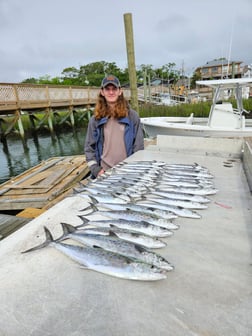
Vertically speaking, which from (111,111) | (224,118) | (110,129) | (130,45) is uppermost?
(130,45)

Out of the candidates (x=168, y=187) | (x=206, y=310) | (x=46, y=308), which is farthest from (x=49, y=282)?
(x=168, y=187)

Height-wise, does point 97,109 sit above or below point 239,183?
above

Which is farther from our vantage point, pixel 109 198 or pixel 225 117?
pixel 225 117

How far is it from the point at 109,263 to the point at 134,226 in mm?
464

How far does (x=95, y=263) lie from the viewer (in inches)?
54.1

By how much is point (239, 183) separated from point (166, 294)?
1818 millimetres

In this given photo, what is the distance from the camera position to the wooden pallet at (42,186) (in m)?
5.38

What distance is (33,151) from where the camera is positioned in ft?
52.7

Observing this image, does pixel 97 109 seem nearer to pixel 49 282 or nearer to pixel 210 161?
pixel 210 161

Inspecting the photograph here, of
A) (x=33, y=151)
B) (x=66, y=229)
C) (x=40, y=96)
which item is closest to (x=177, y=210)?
(x=66, y=229)

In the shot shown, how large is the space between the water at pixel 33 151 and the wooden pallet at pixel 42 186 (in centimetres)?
447

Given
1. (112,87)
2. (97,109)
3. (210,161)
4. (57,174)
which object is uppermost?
(112,87)

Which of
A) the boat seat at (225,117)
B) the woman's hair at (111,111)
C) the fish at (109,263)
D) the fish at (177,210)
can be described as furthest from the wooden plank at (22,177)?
the boat seat at (225,117)

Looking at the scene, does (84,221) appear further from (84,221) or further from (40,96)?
(40,96)
